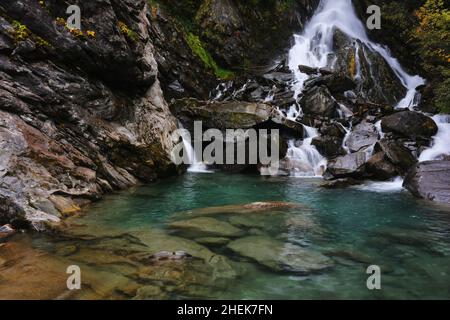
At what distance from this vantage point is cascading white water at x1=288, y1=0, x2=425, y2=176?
2302 centimetres

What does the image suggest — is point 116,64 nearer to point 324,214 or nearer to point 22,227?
point 22,227

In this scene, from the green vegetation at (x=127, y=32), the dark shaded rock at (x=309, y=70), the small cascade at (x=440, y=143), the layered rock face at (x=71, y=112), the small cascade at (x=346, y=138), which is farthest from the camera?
the dark shaded rock at (x=309, y=70)

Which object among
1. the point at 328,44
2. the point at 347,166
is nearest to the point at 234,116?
the point at 347,166

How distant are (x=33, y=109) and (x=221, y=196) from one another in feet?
20.1

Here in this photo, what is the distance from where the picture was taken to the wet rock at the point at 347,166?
48.7 feet

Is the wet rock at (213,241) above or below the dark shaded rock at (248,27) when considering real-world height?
below

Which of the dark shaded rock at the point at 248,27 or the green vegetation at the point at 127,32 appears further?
the dark shaded rock at the point at 248,27

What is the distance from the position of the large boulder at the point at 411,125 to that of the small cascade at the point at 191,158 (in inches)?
341

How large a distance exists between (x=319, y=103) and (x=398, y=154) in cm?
587

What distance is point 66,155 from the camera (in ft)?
35.1

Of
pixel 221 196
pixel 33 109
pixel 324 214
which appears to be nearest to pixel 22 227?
pixel 33 109

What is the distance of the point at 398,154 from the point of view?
48.6 feet

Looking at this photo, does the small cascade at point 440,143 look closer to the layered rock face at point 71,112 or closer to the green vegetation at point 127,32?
the layered rock face at point 71,112

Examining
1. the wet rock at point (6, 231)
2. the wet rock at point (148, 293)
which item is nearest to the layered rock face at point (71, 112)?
the wet rock at point (6, 231)
